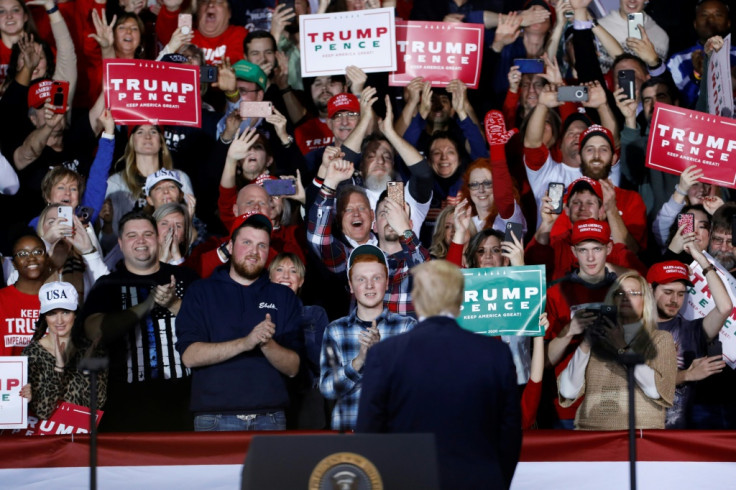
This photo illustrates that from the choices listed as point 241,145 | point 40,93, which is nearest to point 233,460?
point 241,145

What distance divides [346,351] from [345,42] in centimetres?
350

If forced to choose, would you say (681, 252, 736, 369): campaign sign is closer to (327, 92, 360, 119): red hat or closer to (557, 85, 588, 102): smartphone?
(557, 85, 588, 102): smartphone

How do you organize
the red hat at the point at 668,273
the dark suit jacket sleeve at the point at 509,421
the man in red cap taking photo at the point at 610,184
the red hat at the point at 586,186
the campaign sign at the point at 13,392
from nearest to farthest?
the dark suit jacket sleeve at the point at 509,421
the campaign sign at the point at 13,392
the red hat at the point at 668,273
the red hat at the point at 586,186
the man in red cap taking photo at the point at 610,184

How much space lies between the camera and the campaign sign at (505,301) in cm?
643

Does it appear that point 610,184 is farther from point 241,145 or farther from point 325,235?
point 241,145

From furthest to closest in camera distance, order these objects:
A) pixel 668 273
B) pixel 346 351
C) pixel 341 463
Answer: pixel 668 273, pixel 346 351, pixel 341 463

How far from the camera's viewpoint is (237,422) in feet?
20.4

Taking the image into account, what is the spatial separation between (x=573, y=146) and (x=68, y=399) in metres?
4.00

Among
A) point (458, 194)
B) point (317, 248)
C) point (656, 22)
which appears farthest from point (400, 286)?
point (656, 22)

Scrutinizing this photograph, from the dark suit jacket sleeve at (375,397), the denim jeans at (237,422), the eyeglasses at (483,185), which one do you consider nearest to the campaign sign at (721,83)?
the eyeglasses at (483,185)

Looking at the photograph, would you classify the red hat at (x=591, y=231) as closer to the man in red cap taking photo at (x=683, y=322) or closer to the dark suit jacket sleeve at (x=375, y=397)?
the man in red cap taking photo at (x=683, y=322)

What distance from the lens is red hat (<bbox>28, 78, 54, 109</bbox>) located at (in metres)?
8.68

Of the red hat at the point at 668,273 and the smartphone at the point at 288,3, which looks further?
the smartphone at the point at 288,3

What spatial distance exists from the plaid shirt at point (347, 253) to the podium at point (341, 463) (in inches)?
125
